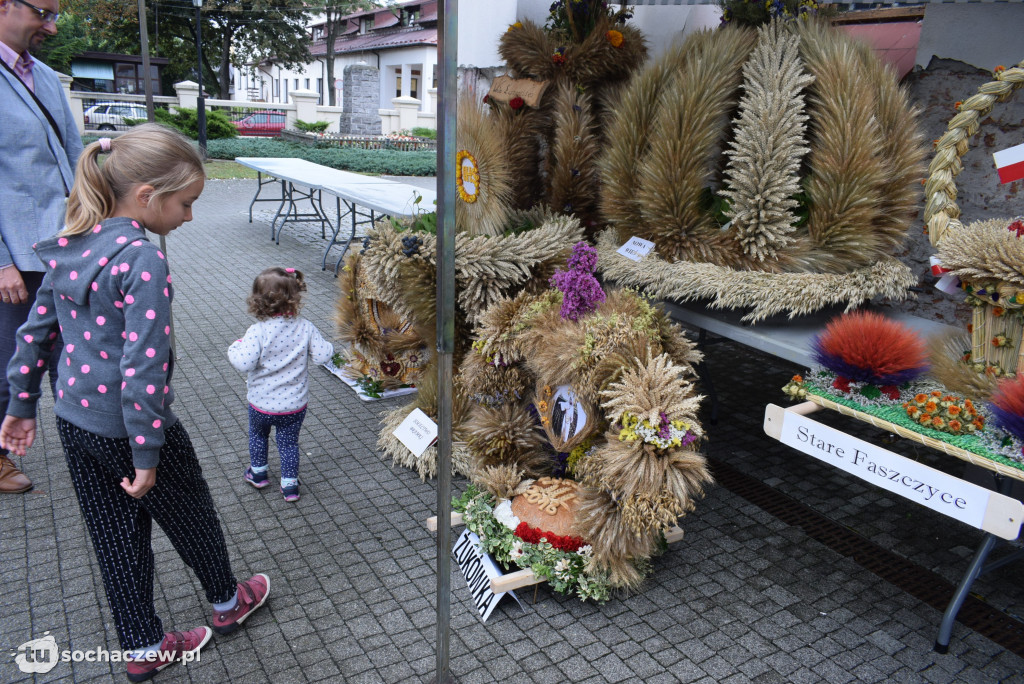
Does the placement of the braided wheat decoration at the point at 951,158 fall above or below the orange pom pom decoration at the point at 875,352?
above

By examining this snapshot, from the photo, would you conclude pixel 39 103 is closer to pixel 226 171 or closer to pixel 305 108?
pixel 226 171

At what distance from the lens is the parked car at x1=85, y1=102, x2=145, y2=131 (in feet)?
73.9

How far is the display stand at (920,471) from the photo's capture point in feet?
6.76

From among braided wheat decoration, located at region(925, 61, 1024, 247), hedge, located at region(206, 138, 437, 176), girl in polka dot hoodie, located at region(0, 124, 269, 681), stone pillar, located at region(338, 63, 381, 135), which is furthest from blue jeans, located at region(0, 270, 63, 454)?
stone pillar, located at region(338, 63, 381, 135)

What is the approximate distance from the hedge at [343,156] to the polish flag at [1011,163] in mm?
15626

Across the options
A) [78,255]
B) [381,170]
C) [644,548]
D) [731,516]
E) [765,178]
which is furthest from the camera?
[381,170]

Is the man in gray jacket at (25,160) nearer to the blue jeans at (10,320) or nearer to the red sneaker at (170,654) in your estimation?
the blue jeans at (10,320)

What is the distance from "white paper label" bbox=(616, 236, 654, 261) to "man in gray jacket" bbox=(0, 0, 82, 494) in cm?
242

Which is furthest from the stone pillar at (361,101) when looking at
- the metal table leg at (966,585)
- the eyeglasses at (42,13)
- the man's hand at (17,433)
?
the metal table leg at (966,585)

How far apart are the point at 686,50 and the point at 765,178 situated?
2.48ft

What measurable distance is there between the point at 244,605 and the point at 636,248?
2098 millimetres

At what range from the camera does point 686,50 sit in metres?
3.18

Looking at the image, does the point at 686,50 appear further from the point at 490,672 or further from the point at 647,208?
the point at 490,672

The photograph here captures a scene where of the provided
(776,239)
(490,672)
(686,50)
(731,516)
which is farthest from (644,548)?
(686,50)
